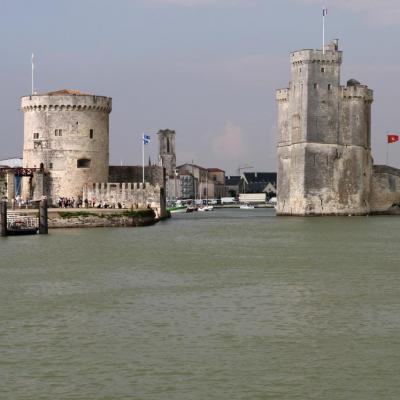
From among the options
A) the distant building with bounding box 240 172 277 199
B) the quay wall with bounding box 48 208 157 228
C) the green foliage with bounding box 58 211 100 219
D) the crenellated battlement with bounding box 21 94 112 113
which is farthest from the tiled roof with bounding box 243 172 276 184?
the green foliage with bounding box 58 211 100 219

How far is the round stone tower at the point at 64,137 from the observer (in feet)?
196

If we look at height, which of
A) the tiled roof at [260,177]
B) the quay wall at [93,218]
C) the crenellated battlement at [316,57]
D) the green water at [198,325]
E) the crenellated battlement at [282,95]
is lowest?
the green water at [198,325]

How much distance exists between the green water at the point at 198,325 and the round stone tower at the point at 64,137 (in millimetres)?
23603

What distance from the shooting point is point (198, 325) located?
65.3ft

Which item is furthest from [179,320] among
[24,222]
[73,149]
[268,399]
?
[73,149]

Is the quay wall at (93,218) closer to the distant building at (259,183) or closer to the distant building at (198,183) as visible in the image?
the distant building at (198,183)

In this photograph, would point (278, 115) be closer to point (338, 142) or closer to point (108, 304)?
point (338, 142)

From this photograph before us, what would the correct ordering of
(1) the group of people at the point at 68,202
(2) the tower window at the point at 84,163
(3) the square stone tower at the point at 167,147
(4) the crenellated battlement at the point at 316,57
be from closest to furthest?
(1) the group of people at the point at 68,202, (2) the tower window at the point at 84,163, (4) the crenellated battlement at the point at 316,57, (3) the square stone tower at the point at 167,147

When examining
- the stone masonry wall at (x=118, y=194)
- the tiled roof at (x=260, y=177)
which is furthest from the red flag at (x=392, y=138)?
the tiled roof at (x=260, y=177)

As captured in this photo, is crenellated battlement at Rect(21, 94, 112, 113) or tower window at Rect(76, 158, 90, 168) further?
tower window at Rect(76, 158, 90, 168)

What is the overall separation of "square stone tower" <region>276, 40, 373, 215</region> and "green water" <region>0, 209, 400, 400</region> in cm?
3460

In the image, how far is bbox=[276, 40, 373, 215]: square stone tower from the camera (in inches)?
2783

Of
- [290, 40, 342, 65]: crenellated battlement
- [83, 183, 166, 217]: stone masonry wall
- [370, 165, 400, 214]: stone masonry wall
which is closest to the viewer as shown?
[83, 183, 166, 217]: stone masonry wall

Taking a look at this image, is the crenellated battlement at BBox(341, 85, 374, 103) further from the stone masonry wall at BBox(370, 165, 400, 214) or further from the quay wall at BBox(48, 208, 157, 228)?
the quay wall at BBox(48, 208, 157, 228)
